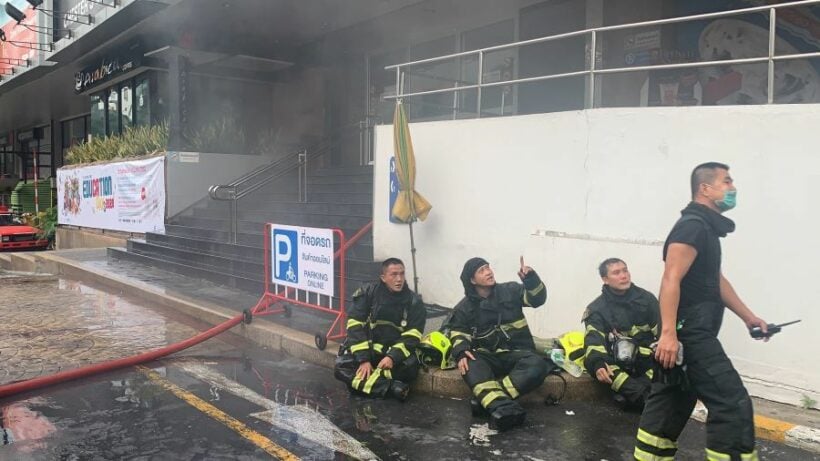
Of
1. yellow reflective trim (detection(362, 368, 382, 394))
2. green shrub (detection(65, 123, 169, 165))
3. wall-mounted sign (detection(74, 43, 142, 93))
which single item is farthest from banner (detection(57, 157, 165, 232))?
yellow reflective trim (detection(362, 368, 382, 394))

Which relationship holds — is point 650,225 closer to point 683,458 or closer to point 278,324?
point 683,458

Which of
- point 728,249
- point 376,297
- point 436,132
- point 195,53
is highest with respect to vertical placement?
point 195,53

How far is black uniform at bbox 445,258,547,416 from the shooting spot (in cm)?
458

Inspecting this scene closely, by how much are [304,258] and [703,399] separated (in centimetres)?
435

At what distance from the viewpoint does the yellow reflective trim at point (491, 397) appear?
423 cm

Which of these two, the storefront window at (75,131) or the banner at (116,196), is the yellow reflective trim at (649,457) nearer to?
Answer: the banner at (116,196)

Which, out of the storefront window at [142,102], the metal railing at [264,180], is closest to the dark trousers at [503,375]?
the metal railing at [264,180]

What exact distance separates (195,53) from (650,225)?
1231cm

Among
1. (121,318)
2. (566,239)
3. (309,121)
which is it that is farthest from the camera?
(309,121)

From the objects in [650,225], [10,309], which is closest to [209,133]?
[10,309]

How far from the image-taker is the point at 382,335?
504cm

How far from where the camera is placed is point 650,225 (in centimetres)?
514

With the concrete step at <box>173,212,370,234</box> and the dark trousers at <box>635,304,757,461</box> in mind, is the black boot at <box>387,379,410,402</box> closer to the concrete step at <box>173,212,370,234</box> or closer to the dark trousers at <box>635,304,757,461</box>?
the dark trousers at <box>635,304,757,461</box>

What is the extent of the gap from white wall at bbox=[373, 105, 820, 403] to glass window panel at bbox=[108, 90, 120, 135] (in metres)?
12.2
